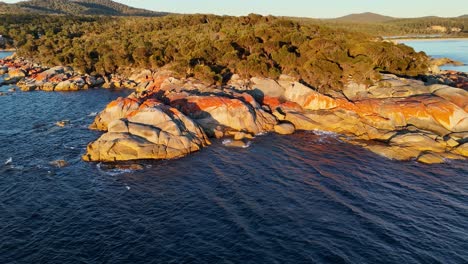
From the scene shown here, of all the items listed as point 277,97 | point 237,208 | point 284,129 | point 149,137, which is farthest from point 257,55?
point 237,208

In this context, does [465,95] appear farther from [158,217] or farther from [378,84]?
[158,217]

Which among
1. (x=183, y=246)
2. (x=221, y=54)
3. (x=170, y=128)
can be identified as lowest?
(x=183, y=246)

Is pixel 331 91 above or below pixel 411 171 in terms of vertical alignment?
above

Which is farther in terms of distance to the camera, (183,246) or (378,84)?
(378,84)

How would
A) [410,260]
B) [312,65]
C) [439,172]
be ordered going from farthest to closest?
1. [312,65]
2. [439,172]
3. [410,260]

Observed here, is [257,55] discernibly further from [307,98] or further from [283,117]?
[283,117]

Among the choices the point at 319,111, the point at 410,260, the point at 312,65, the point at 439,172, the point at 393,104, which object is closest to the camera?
the point at 410,260

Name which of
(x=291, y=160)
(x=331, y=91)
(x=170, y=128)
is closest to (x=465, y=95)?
(x=331, y=91)
